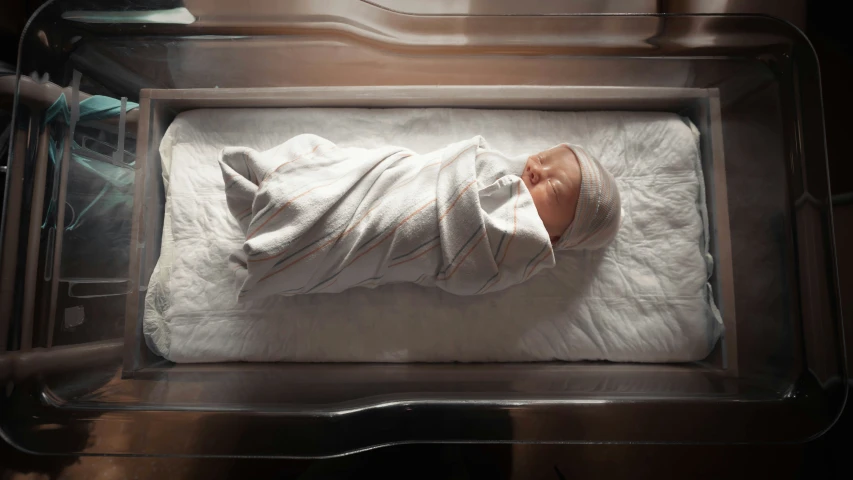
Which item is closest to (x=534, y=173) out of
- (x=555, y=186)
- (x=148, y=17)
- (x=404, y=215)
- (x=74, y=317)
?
(x=555, y=186)

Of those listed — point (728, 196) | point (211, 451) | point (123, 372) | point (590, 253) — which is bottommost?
point (211, 451)

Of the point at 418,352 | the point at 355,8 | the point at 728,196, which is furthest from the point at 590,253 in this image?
the point at 355,8

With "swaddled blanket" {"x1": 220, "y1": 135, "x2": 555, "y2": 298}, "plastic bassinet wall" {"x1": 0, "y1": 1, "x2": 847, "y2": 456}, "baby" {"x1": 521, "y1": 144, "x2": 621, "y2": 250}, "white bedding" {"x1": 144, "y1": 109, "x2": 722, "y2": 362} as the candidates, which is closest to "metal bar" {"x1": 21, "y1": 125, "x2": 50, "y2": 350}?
"plastic bassinet wall" {"x1": 0, "y1": 1, "x2": 847, "y2": 456}

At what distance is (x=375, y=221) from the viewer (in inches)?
31.5

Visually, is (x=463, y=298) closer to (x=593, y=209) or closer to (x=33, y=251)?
(x=593, y=209)

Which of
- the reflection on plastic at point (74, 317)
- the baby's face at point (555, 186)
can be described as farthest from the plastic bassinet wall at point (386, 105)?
the baby's face at point (555, 186)

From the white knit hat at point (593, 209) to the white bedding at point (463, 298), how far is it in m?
0.08

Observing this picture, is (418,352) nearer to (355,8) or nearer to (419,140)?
(419,140)

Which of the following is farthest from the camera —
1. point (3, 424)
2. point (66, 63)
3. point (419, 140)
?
point (419, 140)

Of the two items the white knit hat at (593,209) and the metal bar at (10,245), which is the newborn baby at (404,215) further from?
the metal bar at (10,245)

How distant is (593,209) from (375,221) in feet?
1.31

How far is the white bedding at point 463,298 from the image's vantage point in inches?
35.1

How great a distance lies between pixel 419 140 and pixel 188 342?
63 cm

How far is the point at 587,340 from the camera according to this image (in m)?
0.91
